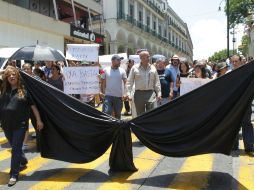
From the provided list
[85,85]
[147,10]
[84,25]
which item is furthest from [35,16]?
[147,10]

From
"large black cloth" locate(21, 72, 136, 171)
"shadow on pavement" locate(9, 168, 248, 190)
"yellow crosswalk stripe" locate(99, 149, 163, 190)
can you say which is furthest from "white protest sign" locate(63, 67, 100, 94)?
"shadow on pavement" locate(9, 168, 248, 190)

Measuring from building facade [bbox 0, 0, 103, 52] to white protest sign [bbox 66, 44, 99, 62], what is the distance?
11092 mm

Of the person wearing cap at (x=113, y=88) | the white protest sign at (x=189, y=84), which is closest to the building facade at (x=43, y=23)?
the person wearing cap at (x=113, y=88)

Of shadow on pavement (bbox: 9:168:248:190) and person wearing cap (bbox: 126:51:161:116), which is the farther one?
person wearing cap (bbox: 126:51:161:116)

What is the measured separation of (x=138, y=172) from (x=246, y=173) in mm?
1664

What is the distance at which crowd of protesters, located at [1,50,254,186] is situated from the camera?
20.7ft

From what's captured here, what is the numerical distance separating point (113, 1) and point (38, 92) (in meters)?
41.8

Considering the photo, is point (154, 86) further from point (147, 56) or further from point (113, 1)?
point (113, 1)

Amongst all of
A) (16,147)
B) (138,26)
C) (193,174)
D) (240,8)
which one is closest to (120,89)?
(193,174)

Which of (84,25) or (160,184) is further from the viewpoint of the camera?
(84,25)

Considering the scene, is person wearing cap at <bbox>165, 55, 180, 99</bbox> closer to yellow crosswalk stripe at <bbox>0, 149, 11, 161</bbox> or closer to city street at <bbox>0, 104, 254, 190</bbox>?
city street at <bbox>0, 104, 254, 190</bbox>

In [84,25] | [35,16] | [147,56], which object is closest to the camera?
[147,56]

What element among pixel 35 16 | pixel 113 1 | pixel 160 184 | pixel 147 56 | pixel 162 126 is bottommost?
pixel 160 184

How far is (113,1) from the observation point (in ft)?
155
